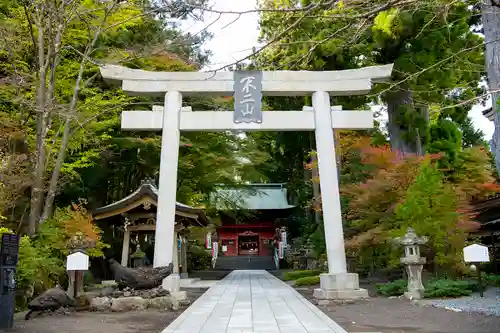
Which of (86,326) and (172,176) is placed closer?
(86,326)

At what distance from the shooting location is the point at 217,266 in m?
29.2

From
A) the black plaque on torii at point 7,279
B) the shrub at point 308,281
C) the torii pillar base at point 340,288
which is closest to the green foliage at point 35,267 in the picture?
the black plaque on torii at point 7,279

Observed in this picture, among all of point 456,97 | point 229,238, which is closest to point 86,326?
point 456,97

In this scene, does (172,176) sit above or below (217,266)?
above

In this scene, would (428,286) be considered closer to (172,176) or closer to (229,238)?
(172,176)

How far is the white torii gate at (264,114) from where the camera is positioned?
10.8m

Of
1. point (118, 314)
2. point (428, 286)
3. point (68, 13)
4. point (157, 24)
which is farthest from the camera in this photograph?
point (157, 24)

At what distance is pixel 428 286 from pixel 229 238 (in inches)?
1080

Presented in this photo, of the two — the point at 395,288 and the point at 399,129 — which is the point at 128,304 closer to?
the point at 395,288

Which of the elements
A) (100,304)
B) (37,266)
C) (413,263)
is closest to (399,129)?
(413,263)

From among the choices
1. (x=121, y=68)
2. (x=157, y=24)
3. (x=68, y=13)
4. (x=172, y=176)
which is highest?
(x=157, y=24)

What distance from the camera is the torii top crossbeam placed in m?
11.0

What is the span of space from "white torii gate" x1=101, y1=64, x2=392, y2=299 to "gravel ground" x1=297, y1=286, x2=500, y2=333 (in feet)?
8.28

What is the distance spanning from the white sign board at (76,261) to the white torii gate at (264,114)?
2.51 meters
